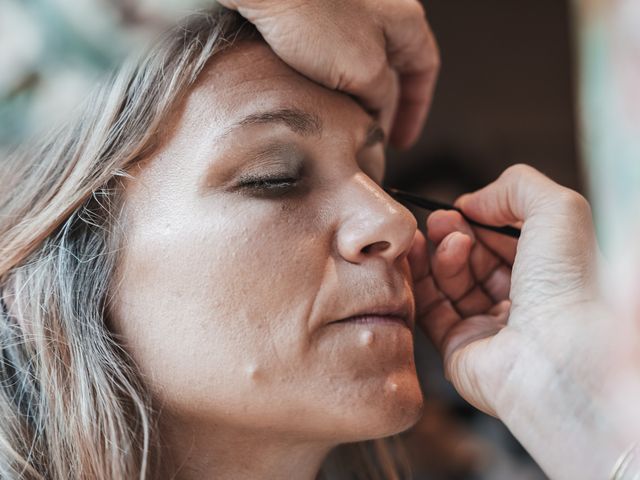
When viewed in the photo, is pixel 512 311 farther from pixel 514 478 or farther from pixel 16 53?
pixel 514 478

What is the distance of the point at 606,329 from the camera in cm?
102

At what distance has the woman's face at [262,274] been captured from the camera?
3.45 feet

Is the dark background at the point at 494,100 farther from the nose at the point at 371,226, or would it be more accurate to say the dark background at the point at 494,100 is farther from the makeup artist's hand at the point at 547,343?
the nose at the point at 371,226

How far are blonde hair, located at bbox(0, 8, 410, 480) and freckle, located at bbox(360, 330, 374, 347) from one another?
0.33 m

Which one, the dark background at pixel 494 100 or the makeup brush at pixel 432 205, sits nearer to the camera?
the makeup brush at pixel 432 205

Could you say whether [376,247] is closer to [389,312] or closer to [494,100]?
[389,312]

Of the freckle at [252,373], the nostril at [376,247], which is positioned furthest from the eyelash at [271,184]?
the freckle at [252,373]

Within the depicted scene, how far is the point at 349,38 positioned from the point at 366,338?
472 millimetres

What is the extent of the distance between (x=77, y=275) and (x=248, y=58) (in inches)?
16.6

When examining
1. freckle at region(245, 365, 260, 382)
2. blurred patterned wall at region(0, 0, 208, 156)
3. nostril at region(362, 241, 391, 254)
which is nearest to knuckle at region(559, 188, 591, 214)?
nostril at region(362, 241, 391, 254)

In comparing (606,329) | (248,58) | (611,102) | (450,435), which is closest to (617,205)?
(611,102)

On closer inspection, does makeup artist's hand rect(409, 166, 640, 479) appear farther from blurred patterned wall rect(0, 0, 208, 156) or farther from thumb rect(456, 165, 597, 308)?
blurred patterned wall rect(0, 0, 208, 156)

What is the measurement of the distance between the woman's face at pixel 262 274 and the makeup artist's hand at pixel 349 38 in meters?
0.06

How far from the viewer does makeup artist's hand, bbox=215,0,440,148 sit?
3.78 feet
